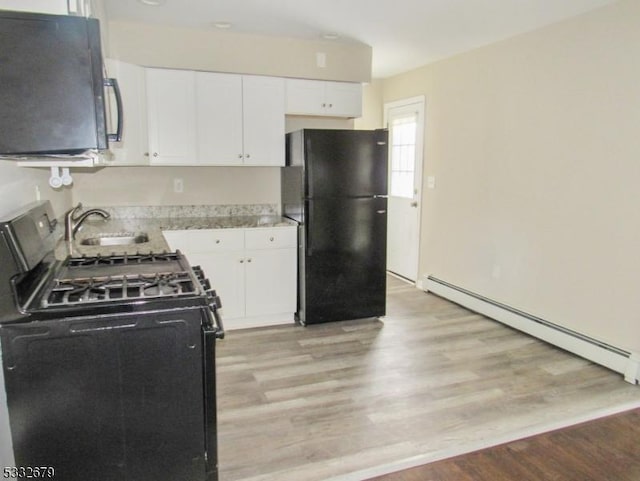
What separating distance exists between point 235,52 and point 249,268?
5.74 ft

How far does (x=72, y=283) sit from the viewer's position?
1.62m

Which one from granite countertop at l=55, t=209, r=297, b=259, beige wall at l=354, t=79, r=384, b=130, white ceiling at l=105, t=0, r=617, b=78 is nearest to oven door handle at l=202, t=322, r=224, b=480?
granite countertop at l=55, t=209, r=297, b=259

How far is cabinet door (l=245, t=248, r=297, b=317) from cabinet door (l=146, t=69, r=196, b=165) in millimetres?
976

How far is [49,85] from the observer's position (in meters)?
1.30

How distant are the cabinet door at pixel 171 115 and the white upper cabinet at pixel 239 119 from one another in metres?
0.07

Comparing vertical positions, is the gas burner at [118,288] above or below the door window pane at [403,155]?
below

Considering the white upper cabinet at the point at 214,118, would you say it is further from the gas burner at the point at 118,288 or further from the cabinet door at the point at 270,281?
the gas burner at the point at 118,288

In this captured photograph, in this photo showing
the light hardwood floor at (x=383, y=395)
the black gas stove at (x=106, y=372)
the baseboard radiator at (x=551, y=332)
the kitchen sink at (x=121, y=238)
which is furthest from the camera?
the kitchen sink at (x=121, y=238)

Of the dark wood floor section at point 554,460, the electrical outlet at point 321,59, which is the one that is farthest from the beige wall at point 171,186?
the dark wood floor section at point 554,460

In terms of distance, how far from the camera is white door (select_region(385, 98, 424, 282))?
5156mm

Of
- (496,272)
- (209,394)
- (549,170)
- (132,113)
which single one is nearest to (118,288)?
(209,394)

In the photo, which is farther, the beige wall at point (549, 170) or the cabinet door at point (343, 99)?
the cabinet door at point (343, 99)

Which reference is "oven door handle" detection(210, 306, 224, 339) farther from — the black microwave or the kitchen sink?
the kitchen sink

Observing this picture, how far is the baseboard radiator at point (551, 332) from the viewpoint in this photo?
9.78 feet
